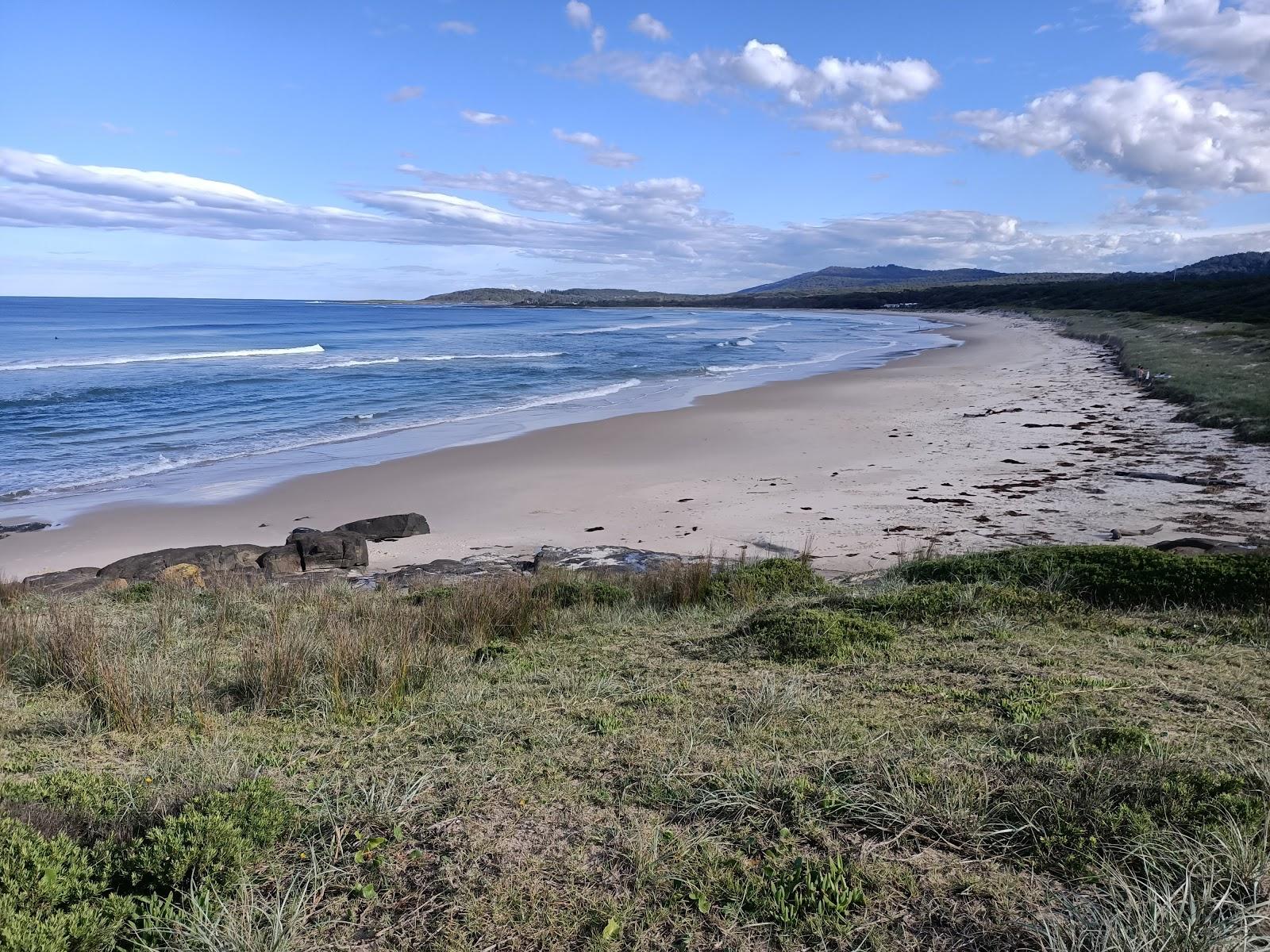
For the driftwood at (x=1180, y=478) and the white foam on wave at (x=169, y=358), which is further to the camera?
the white foam on wave at (x=169, y=358)

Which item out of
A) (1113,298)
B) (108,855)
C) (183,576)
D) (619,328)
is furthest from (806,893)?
(619,328)

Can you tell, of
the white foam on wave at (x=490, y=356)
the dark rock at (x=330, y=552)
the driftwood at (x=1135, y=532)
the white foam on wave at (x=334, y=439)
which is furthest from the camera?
the white foam on wave at (x=490, y=356)

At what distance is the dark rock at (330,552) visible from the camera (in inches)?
450

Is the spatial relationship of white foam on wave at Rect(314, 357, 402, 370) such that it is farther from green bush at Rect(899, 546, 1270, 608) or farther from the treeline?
the treeline

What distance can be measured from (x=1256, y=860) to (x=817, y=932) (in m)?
1.49

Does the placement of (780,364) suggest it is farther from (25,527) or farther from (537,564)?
(25,527)

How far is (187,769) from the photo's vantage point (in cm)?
376

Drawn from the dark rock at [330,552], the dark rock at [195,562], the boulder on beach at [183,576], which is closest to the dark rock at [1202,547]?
the dark rock at [330,552]

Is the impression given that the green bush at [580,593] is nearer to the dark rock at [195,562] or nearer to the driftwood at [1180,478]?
the dark rock at [195,562]

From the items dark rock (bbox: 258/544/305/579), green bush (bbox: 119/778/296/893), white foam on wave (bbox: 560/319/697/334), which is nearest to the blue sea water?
white foam on wave (bbox: 560/319/697/334)

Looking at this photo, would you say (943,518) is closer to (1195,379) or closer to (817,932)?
(817,932)

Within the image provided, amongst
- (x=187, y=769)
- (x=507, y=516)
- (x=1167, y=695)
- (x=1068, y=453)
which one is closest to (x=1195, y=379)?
(x=1068, y=453)

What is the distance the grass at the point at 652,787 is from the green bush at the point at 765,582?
59.1 inches

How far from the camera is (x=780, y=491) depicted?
14.6m
